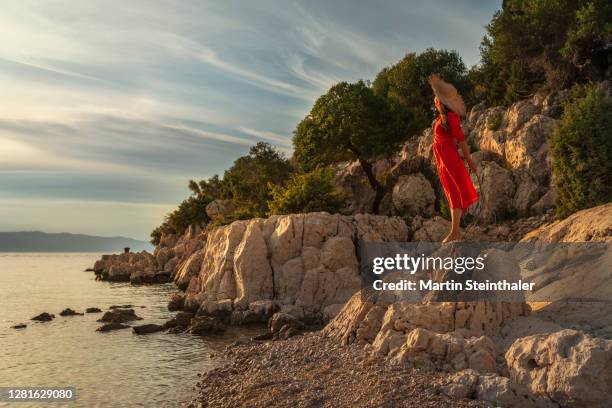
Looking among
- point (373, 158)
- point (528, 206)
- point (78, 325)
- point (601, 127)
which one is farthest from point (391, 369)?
point (373, 158)

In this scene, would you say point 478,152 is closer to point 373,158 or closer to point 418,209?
point 418,209

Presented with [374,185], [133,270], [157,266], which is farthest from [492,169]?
[133,270]

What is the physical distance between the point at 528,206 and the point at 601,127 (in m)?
12.7

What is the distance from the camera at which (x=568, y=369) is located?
10.8 meters

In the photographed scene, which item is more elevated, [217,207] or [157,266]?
[217,207]

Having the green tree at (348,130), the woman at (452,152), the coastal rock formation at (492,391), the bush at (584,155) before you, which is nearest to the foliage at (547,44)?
the green tree at (348,130)

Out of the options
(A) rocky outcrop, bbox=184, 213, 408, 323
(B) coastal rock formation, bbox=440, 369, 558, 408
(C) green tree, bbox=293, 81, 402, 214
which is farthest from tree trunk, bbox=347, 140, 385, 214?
(B) coastal rock formation, bbox=440, 369, 558, 408

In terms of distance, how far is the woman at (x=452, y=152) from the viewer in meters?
15.7

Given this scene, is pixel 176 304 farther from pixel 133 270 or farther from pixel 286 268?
pixel 133 270

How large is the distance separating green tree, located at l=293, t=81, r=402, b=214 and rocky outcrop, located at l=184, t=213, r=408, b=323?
15.9m

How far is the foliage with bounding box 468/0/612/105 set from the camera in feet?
140

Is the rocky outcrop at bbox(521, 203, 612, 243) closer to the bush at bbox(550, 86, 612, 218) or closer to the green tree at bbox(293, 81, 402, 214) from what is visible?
the bush at bbox(550, 86, 612, 218)

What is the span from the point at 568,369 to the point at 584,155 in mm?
19626

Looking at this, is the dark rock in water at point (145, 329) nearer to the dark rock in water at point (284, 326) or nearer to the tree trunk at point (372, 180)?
the dark rock in water at point (284, 326)
